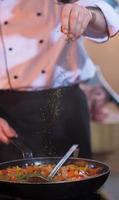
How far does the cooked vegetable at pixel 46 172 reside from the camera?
94 cm

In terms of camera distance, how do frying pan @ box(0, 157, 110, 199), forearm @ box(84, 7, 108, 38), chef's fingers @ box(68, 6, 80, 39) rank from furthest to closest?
1. forearm @ box(84, 7, 108, 38)
2. chef's fingers @ box(68, 6, 80, 39)
3. frying pan @ box(0, 157, 110, 199)

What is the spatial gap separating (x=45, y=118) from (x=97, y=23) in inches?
12.9

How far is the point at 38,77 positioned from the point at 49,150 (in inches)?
8.9

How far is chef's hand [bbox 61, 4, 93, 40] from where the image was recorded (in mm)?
1140

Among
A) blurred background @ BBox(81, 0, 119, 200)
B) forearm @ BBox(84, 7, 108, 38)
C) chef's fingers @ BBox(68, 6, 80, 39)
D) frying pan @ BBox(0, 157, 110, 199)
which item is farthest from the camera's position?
blurred background @ BBox(81, 0, 119, 200)

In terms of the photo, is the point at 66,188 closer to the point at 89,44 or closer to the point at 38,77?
the point at 38,77

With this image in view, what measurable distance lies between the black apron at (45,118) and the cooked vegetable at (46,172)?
0.34m

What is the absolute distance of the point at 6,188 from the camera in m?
0.88

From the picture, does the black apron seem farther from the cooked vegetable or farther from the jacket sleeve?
the cooked vegetable

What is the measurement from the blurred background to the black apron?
0.07 metres

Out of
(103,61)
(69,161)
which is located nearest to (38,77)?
(103,61)

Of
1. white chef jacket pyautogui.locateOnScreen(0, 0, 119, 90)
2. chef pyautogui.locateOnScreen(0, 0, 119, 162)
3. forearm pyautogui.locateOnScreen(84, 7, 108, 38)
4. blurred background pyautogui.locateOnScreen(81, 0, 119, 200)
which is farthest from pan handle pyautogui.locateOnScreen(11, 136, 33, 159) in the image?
forearm pyautogui.locateOnScreen(84, 7, 108, 38)

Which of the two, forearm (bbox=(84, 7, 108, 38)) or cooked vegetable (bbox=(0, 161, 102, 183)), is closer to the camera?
cooked vegetable (bbox=(0, 161, 102, 183))

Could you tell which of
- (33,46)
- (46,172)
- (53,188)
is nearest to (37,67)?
(33,46)
